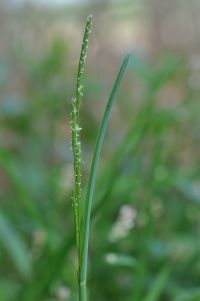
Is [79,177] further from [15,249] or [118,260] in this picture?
[15,249]

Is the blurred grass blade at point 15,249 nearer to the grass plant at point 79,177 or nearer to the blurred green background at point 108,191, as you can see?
the blurred green background at point 108,191

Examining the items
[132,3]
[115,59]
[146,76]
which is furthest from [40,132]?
[132,3]

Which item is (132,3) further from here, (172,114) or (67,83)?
(172,114)

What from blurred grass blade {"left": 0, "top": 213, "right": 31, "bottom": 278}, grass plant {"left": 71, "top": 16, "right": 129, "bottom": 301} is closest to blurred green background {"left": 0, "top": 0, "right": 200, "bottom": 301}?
blurred grass blade {"left": 0, "top": 213, "right": 31, "bottom": 278}

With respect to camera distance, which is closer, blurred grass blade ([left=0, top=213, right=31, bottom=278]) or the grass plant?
the grass plant

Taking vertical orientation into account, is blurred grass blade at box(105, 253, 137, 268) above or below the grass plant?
below

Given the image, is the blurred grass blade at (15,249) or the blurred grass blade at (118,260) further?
the blurred grass blade at (15,249)

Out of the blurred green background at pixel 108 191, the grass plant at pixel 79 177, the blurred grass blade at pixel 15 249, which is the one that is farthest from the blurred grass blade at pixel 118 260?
the grass plant at pixel 79 177

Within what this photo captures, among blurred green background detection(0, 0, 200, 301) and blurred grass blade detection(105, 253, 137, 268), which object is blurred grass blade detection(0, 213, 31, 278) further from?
blurred grass blade detection(105, 253, 137, 268)

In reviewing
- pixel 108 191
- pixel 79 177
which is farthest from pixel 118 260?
pixel 79 177
